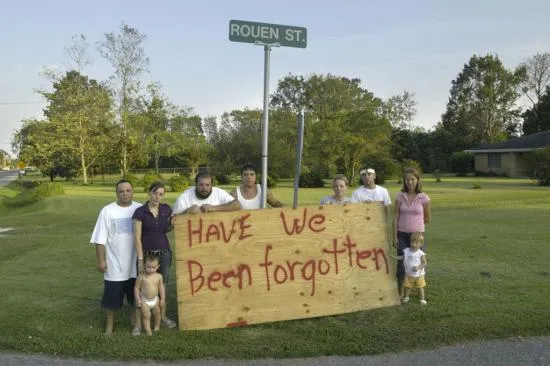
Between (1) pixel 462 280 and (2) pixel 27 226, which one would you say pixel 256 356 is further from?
(2) pixel 27 226

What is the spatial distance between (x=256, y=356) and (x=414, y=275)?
223cm

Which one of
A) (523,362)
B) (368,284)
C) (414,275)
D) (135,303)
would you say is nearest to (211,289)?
(135,303)

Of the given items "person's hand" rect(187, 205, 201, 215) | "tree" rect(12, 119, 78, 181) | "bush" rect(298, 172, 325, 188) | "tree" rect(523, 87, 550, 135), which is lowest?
"bush" rect(298, 172, 325, 188)

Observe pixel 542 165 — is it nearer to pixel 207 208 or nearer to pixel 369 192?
pixel 369 192

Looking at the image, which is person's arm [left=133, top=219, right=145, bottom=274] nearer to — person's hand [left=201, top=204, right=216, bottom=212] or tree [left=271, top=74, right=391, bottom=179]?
person's hand [left=201, top=204, right=216, bottom=212]

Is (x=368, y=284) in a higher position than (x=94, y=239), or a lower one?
lower

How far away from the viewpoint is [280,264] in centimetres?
535

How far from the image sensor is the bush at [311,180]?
35.6m

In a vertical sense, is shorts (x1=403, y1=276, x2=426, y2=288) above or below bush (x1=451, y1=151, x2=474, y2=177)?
below

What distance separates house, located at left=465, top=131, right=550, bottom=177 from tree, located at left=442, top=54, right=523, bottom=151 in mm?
15371

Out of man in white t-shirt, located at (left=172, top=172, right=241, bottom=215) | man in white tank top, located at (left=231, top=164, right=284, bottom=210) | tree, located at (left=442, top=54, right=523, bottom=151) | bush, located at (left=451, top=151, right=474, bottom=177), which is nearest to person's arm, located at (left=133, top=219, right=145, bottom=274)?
man in white t-shirt, located at (left=172, top=172, right=241, bottom=215)

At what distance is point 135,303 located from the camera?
16.3 feet

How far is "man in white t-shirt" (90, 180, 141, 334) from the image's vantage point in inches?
197

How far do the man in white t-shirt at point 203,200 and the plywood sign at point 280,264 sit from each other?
10cm
